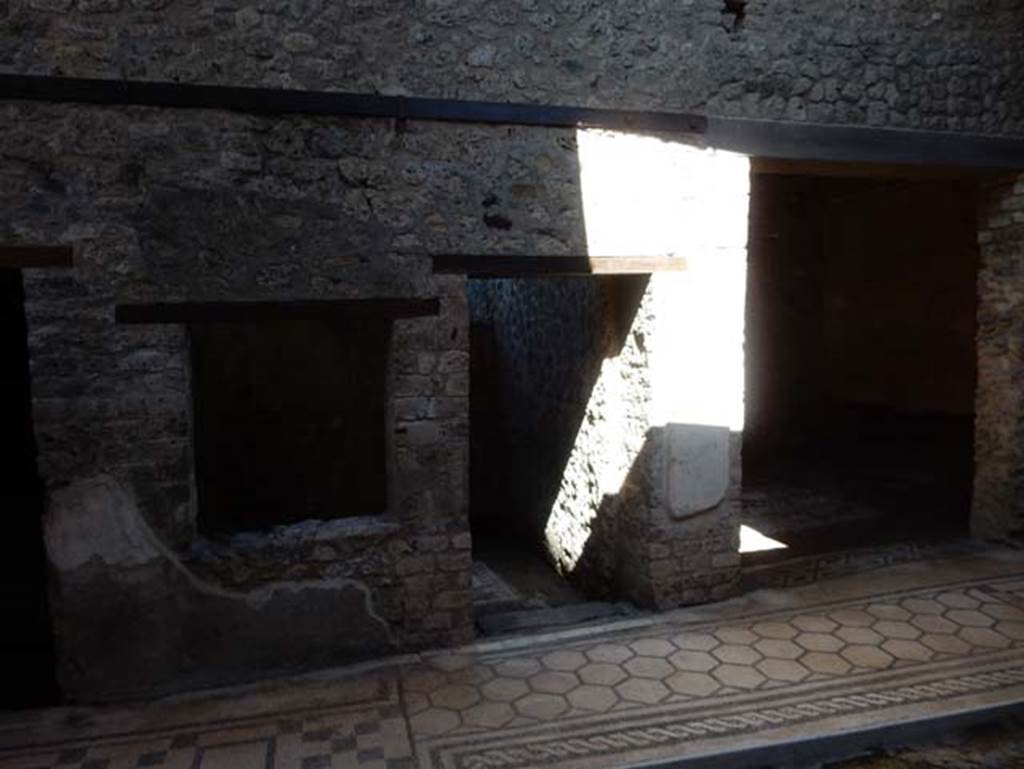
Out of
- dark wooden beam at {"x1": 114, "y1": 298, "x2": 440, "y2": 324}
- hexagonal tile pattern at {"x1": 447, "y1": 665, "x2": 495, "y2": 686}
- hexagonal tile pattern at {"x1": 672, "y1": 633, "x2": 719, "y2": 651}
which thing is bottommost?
hexagonal tile pattern at {"x1": 447, "y1": 665, "x2": 495, "y2": 686}

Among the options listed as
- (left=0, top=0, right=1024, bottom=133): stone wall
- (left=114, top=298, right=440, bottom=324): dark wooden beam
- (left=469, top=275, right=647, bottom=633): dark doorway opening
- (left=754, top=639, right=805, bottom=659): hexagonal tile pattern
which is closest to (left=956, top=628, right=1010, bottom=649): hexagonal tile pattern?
(left=754, top=639, right=805, bottom=659): hexagonal tile pattern

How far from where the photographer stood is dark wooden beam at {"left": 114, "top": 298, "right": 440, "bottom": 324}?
3.33 metres

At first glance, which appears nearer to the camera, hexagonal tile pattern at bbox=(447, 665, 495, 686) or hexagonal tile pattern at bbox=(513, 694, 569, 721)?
hexagonal tile pattern at bbox=(513, 694, 569, 721)

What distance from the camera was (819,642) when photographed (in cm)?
386

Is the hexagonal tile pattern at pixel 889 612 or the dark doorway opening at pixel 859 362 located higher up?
the dark doorway opening at pixel 859 362

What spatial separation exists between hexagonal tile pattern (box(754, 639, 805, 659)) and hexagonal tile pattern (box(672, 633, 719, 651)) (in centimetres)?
22

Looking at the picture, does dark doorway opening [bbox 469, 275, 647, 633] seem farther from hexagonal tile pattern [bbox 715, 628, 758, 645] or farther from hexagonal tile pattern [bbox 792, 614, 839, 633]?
hexagonal tile pattern [bbox 792, 614, 839, 633]

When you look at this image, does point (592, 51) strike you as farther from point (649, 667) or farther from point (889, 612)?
point (889, 612)

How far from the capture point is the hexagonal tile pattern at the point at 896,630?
3.90 m

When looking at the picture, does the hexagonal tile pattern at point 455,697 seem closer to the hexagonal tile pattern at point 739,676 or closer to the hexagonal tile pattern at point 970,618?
the hexagonal tile pattern at point 739,676

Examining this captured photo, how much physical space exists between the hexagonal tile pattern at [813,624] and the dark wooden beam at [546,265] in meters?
1.99

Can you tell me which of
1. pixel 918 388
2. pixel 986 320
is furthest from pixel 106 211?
pixel 918 388

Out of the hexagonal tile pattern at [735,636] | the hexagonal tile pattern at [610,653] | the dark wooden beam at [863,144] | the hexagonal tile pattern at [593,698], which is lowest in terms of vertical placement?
the hexagonal tile pattern at [593,698]

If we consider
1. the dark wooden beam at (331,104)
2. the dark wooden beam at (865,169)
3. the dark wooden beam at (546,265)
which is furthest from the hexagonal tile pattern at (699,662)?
the dark wooden beam at (331,104)
